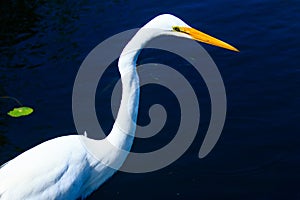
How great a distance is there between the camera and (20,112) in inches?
220

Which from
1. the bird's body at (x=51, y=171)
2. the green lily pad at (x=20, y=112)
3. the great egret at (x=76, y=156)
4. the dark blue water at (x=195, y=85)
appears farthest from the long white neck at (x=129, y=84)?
the green lily pad at (x=20, y=112)

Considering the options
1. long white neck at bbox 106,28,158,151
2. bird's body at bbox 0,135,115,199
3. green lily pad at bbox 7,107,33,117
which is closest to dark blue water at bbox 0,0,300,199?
green lily pad at bbox 7,107,33,117

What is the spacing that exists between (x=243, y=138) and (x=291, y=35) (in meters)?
2.20

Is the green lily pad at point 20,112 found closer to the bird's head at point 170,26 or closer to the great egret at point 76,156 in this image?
the great egret at point 76,156

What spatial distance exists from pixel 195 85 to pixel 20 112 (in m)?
2.14

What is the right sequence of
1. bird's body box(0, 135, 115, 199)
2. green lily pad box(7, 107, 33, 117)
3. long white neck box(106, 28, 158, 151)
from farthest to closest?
green lily pad box(7, 107, 33, 117) < bird's body box(0, 135, 115, 199) < long white neck box(106, 28, 158, 151)

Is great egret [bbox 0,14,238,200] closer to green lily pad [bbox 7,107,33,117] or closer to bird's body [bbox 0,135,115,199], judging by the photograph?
bird's body [bbox 0,135,115,199]

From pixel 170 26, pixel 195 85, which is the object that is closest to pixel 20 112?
pixel 195 85

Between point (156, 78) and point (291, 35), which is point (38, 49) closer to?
point (156, 78)

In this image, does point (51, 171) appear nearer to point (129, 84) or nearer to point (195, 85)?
point (129, 84)

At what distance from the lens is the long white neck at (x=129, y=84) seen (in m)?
3.29

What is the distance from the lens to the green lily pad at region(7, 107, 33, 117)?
5.57 meters

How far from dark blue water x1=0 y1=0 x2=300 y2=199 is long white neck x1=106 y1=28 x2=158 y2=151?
42.6 inches

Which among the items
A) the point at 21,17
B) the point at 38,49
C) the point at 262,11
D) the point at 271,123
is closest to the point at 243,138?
the point at 271,123
